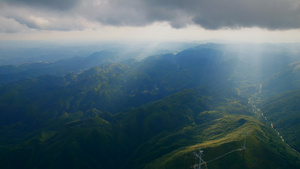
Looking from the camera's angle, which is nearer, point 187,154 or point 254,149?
point 254,149

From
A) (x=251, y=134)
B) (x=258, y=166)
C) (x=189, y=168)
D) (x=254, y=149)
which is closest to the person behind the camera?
(x=258, y=166)

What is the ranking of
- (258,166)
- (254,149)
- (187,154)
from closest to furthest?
(258,166) < (254,149) < (187,154)

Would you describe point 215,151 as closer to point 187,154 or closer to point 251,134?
point 187,154

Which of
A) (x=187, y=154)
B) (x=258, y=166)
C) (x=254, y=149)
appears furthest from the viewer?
(x=187, y=154)

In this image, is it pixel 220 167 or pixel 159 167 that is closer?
pixel 220 167

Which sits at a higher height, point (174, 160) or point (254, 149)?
point (254, 149)

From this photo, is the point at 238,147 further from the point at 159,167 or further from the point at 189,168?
the point at 159,167

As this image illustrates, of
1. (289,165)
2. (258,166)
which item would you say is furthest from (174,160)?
(289,165)

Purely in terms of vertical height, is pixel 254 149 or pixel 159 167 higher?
pixel 254 149

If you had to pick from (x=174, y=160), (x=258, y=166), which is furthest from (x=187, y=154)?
(x=258, y=166)
